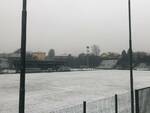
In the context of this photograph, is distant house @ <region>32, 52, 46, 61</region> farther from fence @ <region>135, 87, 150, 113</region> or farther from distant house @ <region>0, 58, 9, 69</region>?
fence @ <region>135, 87, 150, 113</region>

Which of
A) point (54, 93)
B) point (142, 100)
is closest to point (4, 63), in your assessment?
point (54, 93)

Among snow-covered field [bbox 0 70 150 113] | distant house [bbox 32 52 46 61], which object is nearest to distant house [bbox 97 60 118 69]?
distant house [bbox 32 52 46 61]

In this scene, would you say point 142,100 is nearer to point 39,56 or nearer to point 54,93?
point 54,93

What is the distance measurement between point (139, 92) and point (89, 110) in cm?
287

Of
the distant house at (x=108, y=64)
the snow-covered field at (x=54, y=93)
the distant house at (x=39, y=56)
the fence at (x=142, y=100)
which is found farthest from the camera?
the distant house at (x=108, y=64)

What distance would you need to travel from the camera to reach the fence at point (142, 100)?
8.30 meters

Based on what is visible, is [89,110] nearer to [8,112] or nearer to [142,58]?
[8,112]

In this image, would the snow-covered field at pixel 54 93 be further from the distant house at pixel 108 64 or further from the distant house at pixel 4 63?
the distant house at pixel 108 64

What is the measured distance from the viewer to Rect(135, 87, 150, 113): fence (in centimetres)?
830

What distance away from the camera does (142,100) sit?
8742mm

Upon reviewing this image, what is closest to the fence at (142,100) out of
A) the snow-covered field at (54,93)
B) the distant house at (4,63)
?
the snow-covered field at (54,93)

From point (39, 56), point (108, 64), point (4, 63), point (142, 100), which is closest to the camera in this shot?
point (142, 100)

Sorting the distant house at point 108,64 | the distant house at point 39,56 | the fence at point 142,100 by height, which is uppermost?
the distant house at point 39,56

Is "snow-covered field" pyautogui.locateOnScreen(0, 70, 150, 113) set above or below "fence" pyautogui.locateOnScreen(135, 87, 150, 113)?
below
